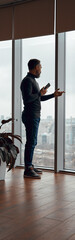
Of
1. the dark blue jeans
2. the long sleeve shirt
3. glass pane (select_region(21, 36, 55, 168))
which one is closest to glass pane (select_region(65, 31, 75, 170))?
glass pane (select_region(21, 36, 55, 168))

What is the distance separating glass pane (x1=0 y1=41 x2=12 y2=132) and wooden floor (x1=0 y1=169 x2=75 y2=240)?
1.38 m

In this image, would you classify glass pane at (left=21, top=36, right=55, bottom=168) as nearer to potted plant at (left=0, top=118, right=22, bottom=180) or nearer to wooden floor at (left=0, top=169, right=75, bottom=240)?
wooden floor at (left=0, top=169, right=75, bottom=240)

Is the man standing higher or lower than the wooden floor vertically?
higher

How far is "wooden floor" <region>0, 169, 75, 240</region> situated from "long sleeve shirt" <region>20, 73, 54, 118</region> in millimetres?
823

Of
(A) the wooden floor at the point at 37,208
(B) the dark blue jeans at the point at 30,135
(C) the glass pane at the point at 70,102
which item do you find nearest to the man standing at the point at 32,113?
(B) the dark blue jeans at the point at 30,135

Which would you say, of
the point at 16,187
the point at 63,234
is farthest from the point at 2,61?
the point at 63,234

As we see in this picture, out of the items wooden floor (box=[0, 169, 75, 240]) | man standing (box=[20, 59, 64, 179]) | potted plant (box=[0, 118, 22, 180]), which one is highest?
man standing (box=[20, 59, 64, 179])

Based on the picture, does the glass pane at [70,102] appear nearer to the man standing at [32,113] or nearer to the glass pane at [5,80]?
the man standing at [32,113]

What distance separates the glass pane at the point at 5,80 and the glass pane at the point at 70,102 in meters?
0.98

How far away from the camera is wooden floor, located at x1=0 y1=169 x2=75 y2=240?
211 cm

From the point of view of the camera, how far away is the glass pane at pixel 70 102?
183 inches

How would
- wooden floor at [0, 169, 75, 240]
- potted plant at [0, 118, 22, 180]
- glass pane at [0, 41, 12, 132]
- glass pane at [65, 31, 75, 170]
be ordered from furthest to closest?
glass pane at [0, 41, 12, 132] < glass pane at [65, 31, 75, 170] < potted plant at [0, 118, 22, 180] < wooden floor at [0, 169, 75, 240]

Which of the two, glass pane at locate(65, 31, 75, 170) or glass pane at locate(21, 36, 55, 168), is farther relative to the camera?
glass pane at locate(21, 36, 55, 168)

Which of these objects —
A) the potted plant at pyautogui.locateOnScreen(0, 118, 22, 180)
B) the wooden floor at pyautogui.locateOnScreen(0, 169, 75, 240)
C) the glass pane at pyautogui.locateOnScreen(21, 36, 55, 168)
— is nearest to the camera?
the wooden floor at pyautogui.locateOnScreen(0, 169, 75, 240)
